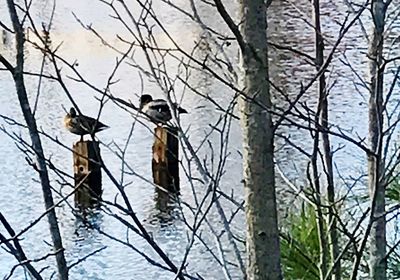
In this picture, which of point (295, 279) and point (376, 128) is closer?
point (376, 128)

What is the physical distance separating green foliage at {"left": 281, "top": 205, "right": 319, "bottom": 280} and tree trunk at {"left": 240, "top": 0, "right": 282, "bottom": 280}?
5.40 ft

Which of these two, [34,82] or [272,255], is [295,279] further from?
[34,82]

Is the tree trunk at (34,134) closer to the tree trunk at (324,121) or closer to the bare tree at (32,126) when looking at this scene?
the bare tree at (32,126)

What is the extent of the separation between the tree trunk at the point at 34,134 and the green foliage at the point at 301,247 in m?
1.40

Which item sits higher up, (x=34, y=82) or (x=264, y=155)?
(x=34, y=82)

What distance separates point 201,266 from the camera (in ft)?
17.3

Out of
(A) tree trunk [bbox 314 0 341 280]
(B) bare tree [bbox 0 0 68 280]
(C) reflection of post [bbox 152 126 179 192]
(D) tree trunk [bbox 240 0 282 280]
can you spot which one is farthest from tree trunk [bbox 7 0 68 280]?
(C) reflection of post [bbox 152 126 179 192]

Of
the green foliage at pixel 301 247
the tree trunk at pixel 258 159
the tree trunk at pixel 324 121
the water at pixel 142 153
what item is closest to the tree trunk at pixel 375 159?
the tree trunk at pixel 324 121

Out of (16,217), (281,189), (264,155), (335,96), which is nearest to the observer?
(264,155)

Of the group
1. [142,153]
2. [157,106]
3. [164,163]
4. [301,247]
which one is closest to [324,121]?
[301,247]

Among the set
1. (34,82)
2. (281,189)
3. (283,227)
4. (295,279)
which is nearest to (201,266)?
(281,189)

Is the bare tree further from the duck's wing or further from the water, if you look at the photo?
the duck's wing

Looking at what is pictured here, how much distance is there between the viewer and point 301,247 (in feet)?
10.3

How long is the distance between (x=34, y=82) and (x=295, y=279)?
26.0 feet
